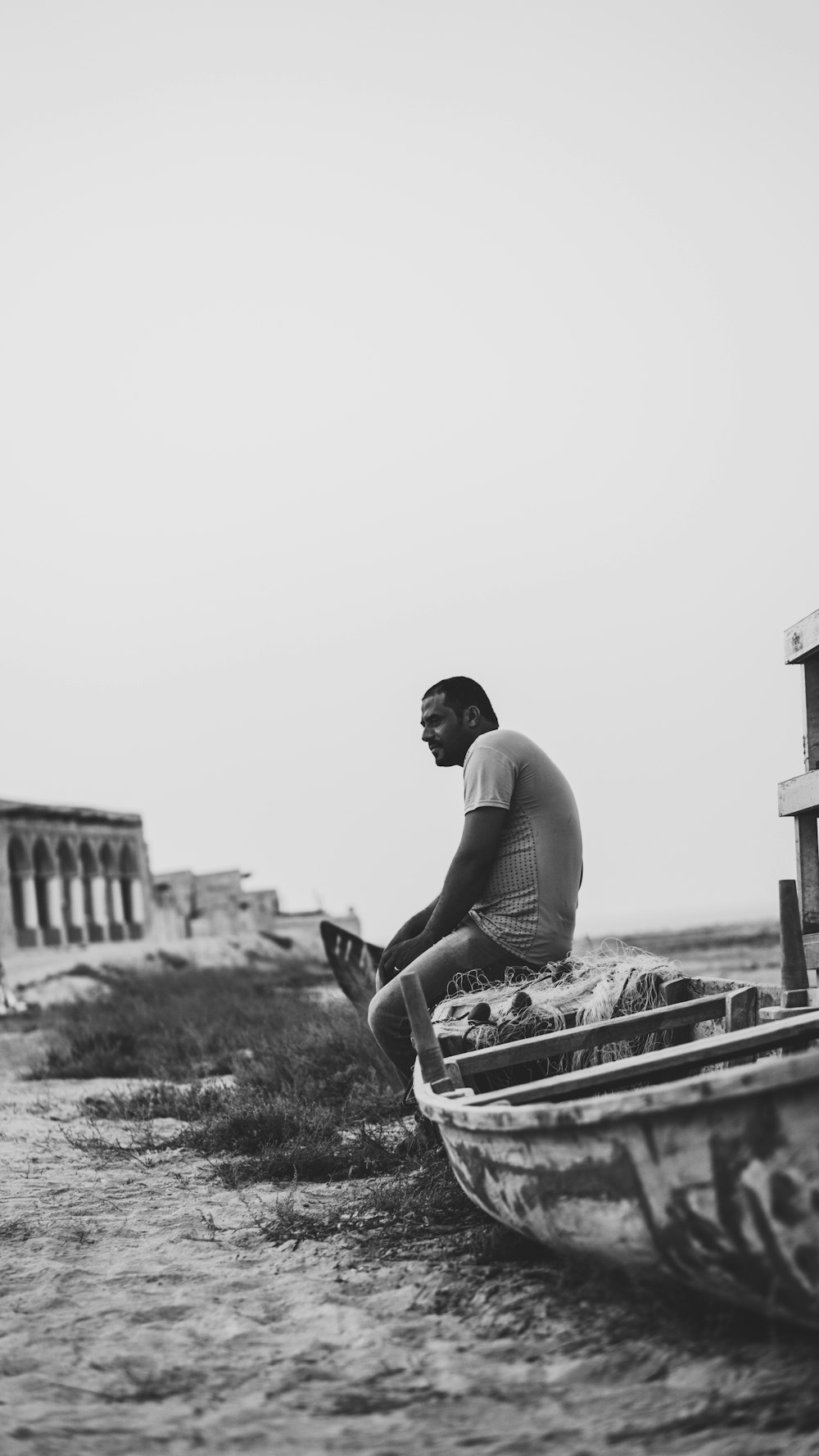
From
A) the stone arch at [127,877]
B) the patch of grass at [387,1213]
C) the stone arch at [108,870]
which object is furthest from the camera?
the stone arch at [127,877]

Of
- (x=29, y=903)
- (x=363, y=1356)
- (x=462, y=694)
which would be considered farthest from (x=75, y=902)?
(x=363, y=1356)

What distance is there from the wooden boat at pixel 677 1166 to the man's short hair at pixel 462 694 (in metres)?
2.26

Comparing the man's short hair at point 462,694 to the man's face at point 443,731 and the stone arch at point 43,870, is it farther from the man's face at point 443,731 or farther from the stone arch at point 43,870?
the stone arch at point 43,870

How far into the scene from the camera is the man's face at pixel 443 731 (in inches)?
230

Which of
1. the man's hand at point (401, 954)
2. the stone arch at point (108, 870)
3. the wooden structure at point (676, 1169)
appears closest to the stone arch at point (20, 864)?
the stone arch at point (108, 870)

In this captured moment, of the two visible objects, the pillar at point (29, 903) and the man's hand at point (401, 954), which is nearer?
the man's hand at point (401, 954)

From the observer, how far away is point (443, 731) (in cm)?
583

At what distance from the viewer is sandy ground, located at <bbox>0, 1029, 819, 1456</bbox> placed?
2.68 meters

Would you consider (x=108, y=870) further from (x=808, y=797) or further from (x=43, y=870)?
(x=808, y=797)

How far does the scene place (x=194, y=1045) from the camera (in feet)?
38.8

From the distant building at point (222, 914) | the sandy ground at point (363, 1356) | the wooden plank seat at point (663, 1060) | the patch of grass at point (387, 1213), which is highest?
the wooden plank seat at point (663, 1060)

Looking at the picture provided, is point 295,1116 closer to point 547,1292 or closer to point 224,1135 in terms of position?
point 224,1135

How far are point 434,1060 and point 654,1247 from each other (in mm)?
1310

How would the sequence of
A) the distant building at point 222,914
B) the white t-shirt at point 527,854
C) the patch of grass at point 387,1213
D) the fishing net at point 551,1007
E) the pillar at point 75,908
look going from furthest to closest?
the distant building at point 222,914 → the pillar at point 75,908 → the white t-shirt at point 527,854 → the fishing net at point 551,1007 → the patch of grass at point 387,1213
